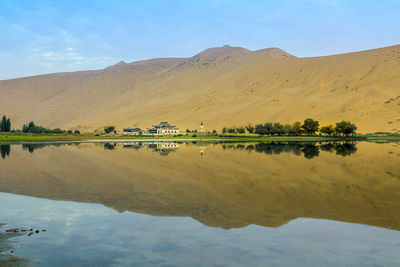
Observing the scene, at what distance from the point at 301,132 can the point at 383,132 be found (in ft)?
67.8

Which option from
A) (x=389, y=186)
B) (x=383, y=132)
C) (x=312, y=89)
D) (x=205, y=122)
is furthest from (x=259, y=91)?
(x=389, y=186)

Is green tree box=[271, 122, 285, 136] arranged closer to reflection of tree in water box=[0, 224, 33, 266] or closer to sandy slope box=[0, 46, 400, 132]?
sandy slope box=[0, 46, 400, 132]

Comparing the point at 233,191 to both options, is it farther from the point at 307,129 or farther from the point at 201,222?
the point at 307,129

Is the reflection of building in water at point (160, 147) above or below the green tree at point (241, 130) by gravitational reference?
below

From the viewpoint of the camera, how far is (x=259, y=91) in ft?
491

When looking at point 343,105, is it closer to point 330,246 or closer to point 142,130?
point 142,130

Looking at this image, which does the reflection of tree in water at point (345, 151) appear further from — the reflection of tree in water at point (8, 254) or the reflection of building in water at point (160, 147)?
the reflection of tree in water at point (8, 254)

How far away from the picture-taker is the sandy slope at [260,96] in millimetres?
116625

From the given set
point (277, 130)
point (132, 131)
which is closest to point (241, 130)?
point (277, 130)

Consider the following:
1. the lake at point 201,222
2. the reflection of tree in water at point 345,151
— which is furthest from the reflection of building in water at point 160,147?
the lake at point 201,222

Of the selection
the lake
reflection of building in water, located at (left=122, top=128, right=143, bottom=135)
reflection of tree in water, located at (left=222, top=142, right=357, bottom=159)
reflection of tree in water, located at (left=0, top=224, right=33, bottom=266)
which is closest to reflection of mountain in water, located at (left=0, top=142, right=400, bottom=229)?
the lake

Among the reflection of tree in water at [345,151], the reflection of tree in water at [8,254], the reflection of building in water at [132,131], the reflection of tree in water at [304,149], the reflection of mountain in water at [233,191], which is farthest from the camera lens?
the reflection of building in water at [132,131]

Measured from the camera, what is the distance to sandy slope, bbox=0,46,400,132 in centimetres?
11662

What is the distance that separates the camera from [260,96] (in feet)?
473
